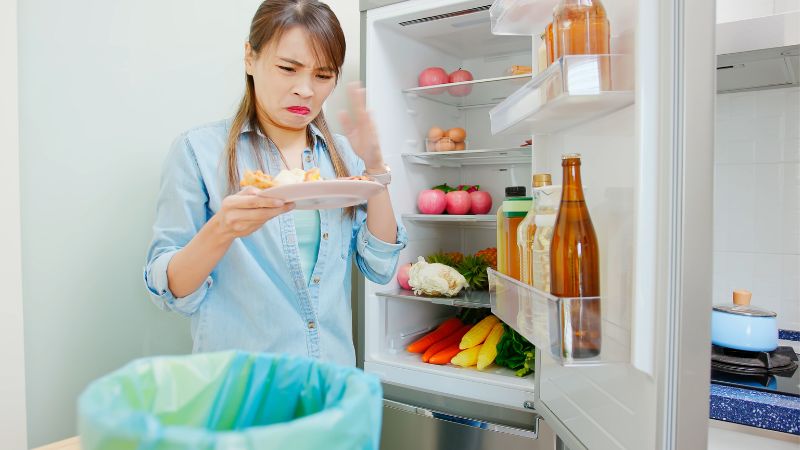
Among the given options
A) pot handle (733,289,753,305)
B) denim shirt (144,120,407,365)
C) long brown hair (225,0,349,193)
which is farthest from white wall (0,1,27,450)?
pot handle (733,289,753,305)

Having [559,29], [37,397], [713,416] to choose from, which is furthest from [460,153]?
[37,397]

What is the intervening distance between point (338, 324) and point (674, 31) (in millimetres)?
858

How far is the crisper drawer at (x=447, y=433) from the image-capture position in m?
1.42

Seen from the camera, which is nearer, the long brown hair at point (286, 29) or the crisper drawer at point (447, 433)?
the long brown hair at point (286, 29)

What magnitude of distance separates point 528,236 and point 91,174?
1.00 m

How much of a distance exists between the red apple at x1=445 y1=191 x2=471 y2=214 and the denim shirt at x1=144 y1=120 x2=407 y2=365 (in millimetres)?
726

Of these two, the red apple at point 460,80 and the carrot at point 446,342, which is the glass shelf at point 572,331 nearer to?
the carrot at point 446,342

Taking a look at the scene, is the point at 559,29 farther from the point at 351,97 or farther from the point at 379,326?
the point at 379,326

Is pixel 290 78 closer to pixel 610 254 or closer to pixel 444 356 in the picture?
pixel 610 254

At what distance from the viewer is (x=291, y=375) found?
1.43ft

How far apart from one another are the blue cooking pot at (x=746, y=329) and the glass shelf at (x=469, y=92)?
0.88 metres

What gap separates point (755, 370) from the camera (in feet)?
3.64

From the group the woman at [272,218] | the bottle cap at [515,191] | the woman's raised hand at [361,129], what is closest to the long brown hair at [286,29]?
the woman at [272,218]

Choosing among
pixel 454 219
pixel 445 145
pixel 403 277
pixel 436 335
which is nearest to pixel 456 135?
pixel 445 145
